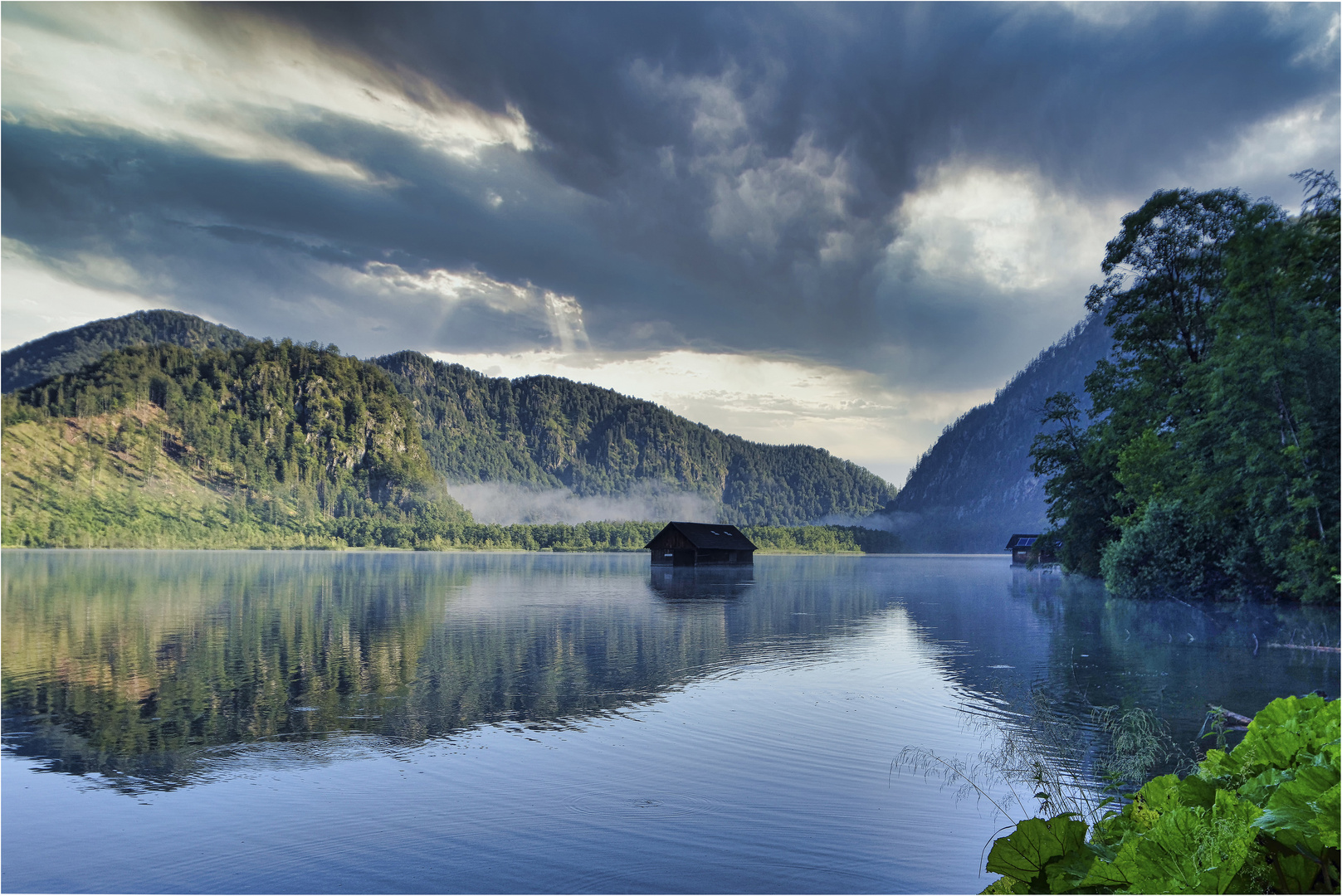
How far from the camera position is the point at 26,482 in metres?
175

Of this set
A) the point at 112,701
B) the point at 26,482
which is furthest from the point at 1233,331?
the point at 26,482

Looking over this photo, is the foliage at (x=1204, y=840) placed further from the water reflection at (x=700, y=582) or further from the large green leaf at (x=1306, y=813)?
the water reflection at (x=700, y=582)

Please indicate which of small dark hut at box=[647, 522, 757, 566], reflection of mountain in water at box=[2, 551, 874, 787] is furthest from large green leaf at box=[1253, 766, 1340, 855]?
small dark hut at box=[647, 522, 757, 566]

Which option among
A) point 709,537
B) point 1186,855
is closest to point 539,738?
point 1186,855

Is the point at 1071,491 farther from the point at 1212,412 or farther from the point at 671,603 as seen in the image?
the point at 671,603

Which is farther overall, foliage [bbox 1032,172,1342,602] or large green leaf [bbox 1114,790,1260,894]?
foliage [bbox 1032,172,1342,602]

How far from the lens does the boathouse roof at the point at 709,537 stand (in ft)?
272

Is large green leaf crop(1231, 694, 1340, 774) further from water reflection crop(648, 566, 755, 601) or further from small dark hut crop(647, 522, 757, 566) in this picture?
small dark hut crop(647, 522, 757, 566)

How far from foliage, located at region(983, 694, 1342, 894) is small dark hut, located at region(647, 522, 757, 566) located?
7901 centimetres

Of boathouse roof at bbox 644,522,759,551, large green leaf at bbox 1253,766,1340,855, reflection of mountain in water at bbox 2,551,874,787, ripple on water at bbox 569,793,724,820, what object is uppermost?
boathouse roof at bbox 644,522,759,551

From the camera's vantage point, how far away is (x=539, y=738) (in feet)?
43.5

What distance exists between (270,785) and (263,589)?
4291 centimetres

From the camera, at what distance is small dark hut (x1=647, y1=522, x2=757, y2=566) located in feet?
272

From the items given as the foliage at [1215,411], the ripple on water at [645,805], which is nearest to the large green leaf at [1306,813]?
the ripple on water at [645,805]
